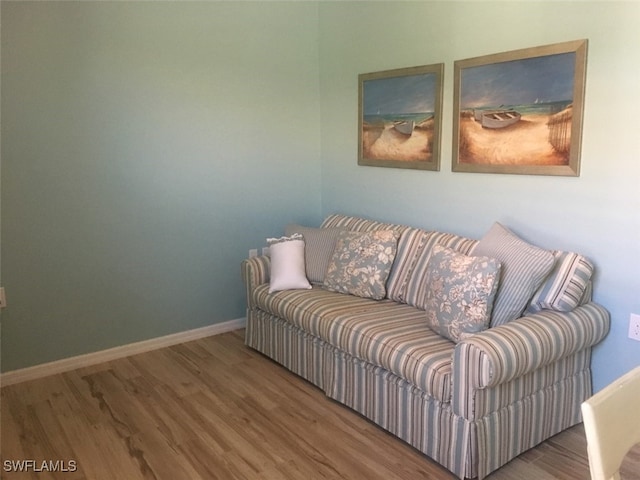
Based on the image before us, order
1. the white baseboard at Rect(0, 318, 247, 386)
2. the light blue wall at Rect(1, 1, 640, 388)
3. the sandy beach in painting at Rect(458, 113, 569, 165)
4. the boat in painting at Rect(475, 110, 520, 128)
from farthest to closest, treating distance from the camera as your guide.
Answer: the white baseboard at Rect(0, 318, 247, 386) → the boat in painting at Rect(475, 110, 520, 128) → the sandy beach in painting at Rect(458, 113, 569, 165) → the light blue wall at Rect(1, 1, 640, 388)

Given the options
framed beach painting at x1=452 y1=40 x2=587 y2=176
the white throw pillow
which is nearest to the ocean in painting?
framed beach painting at x1=452 y1=40 x2=587 y2=176

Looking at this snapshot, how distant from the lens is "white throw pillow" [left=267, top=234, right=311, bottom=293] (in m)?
3.24

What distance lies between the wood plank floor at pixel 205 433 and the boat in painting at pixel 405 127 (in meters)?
1.68

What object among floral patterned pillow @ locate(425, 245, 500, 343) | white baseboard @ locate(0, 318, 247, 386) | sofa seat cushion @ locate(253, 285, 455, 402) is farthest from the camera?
white baseboard @ locate(0, 318, 247, 386)

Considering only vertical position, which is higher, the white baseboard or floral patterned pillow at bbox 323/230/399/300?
floral patterned pillow at bbox 323/230/399/300

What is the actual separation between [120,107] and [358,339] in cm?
200

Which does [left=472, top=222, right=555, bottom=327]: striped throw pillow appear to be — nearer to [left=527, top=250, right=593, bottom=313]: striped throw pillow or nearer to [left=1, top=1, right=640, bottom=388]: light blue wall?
[left=527, top=250, right=593, bottom=313]: striped throw pillow

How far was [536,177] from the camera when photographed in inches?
107

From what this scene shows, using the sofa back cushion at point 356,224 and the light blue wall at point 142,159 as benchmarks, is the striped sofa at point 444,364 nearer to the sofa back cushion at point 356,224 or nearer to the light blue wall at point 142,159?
the sofa back cushion at point 356,224

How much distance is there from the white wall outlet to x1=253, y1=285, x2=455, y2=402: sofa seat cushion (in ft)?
2.80

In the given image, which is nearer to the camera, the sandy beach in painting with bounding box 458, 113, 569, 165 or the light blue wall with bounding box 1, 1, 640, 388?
the light blue wall with bounding box 1, 1, 640, 388

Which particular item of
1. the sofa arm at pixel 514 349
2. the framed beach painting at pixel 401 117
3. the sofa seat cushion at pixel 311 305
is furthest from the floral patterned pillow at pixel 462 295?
the framed beach painting at pixel 401 117

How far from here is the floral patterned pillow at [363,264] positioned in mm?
3043

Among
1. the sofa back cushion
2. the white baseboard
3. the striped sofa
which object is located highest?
A: the sofa back cushion
